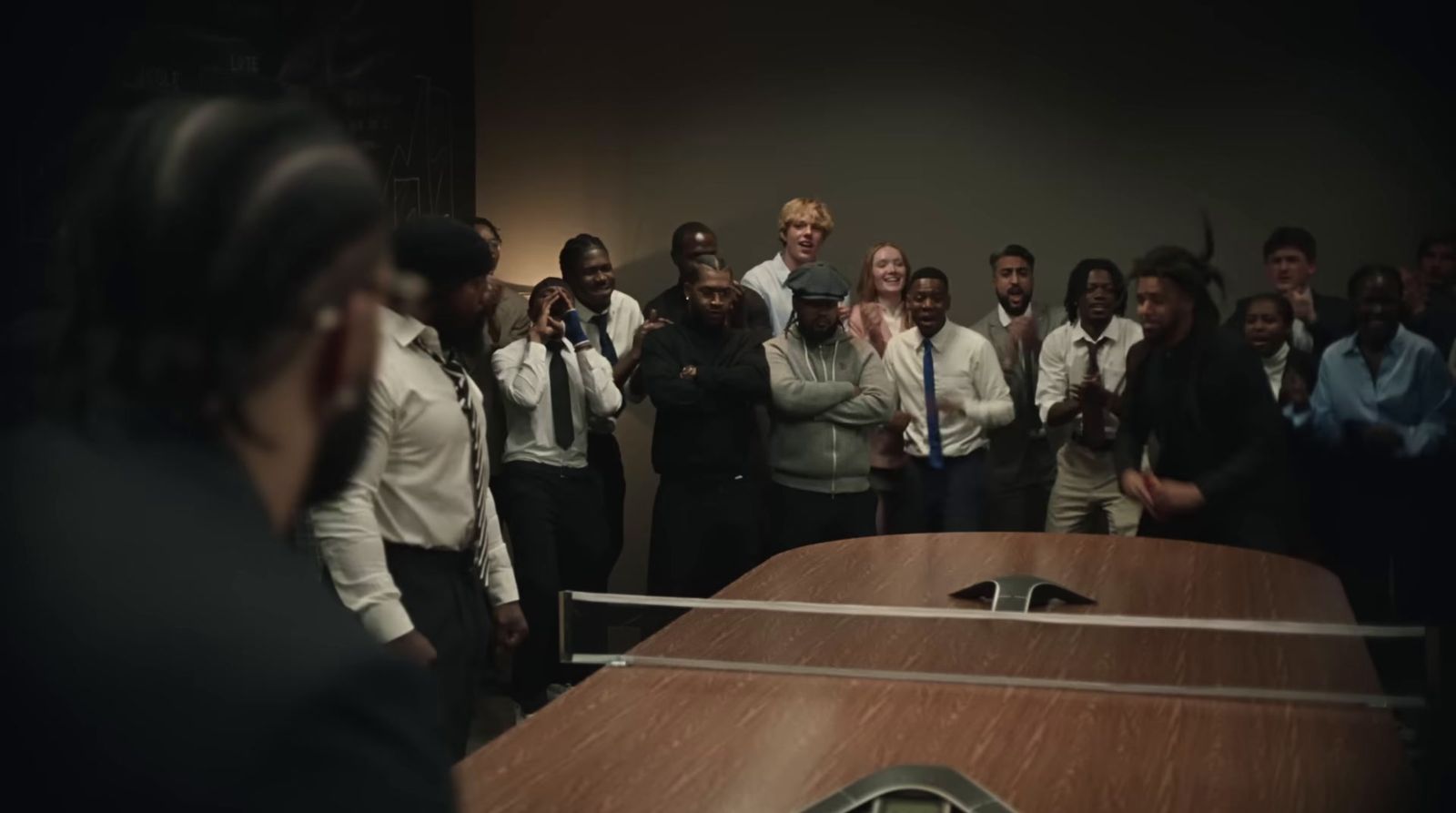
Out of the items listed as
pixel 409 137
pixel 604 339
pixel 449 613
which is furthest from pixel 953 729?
pixel 409 137

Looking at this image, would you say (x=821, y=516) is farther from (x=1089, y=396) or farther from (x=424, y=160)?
(x=424, y=160)

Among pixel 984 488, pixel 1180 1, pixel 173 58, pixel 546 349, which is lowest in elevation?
pixel 984 488

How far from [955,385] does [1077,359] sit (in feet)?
1.61

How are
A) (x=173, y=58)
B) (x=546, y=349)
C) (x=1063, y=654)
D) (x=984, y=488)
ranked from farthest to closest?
(x=984, y=488)
(x=546, y=349)
(x=173, y=58)
(x=1063, y=654)

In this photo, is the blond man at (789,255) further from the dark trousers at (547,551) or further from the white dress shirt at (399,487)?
the white dress shirt at (399,487)

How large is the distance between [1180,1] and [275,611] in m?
6.56

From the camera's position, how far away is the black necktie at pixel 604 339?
5666 mm

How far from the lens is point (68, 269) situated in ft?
2.50

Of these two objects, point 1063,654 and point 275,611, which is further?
point 1063,654

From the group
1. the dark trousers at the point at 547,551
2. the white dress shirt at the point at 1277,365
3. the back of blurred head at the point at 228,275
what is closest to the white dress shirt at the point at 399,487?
the back of blurred head at the point at 228,275

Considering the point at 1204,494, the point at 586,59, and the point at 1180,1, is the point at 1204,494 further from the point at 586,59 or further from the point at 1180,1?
the point at 586,59

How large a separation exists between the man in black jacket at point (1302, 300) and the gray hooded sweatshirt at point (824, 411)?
123 centimetres

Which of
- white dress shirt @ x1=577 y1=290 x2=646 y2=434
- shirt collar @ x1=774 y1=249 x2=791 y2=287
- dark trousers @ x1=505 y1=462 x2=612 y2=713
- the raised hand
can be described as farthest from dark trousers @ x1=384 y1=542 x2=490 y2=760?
the raised hand

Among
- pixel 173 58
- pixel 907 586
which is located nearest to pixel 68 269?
pixel 907 586
